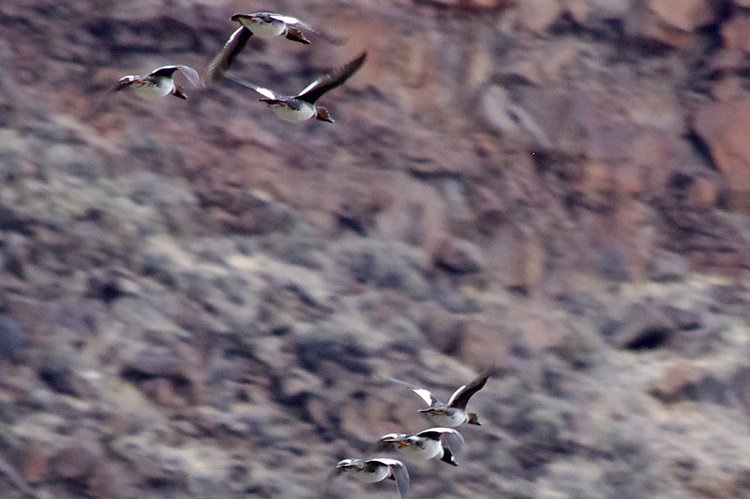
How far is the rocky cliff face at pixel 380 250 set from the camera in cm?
1559

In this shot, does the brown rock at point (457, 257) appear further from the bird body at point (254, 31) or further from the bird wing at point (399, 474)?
the bird body at point (254, 31)

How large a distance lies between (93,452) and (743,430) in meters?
9.93

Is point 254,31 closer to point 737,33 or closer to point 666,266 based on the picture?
point 666,266

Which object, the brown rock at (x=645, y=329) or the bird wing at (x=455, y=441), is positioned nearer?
the bird wing at (x=455, y=441)

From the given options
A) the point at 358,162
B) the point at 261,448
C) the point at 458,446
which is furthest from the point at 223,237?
the point at 458,446

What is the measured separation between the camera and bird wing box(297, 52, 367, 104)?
7504 mm

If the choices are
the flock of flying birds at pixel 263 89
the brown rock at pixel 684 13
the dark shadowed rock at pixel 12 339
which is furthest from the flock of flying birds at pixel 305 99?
the brown rock at pixel 684 13

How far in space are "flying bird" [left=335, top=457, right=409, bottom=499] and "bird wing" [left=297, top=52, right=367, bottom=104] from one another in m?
3.07

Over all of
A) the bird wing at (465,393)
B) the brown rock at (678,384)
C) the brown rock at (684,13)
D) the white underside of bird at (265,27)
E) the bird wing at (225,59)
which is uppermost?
the white underside of bird at (265,27)

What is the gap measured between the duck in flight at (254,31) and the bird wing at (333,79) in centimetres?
39

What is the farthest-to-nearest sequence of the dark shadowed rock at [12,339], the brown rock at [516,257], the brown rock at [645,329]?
the brown rock at [516,257] < the brown rock at [645,329] < the dark shadowed rock at [12,339]

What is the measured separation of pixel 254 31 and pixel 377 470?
12.9 feet

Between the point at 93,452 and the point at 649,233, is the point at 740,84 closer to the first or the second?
the point at 649,233

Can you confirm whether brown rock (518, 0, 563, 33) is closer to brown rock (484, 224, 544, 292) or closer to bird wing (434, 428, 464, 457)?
brown rock (484, 224, 544, 292)
